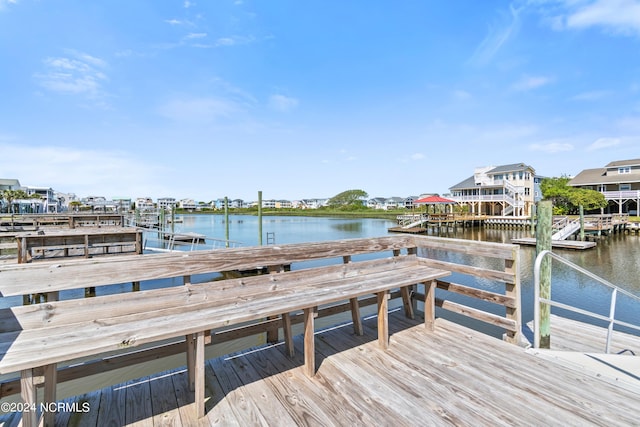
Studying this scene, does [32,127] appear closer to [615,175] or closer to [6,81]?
[6,81]

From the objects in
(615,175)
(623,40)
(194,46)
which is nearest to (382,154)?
(623,40)

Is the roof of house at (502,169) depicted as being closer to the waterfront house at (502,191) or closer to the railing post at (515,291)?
the waterfront house at (502,191)

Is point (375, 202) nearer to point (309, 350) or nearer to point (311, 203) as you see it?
point (311, 203)

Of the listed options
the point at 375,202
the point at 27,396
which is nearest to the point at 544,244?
the point at 27,396

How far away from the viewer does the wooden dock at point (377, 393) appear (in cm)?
168

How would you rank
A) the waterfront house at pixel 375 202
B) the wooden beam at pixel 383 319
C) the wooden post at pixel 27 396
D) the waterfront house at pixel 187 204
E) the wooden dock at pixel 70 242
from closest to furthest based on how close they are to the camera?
1. the wooden post at pixel 27 396
2. the wooden beam at pixel 383 319
3. the wooden dock at pixel 70 242
4. the waterfront house at pixel 187 204
5. the waterfront house at pixel 375 202

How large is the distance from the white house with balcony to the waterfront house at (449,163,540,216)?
4763 millimetres

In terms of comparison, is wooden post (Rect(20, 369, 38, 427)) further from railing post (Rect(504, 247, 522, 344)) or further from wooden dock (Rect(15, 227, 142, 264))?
wooden dock (Rect(15, 227, 142, 264))

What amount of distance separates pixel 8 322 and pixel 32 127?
15.6 meters

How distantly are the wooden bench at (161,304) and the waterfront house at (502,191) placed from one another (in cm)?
3618

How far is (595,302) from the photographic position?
8.09 metres

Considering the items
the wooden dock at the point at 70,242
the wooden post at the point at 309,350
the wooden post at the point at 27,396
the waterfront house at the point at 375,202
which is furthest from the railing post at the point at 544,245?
the waterfront house at the point at 375,202

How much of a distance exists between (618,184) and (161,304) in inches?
1673

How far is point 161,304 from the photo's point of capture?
198 cm
